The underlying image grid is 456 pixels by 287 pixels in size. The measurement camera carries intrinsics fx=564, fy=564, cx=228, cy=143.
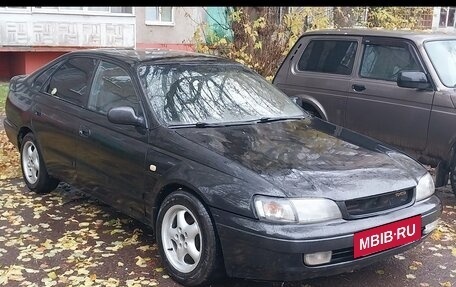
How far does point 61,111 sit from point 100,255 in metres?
1.50

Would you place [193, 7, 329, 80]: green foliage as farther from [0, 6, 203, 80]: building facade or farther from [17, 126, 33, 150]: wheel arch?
[17, 126, 33, 150]: wheel arch

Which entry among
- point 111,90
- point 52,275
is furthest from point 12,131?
point 52,275

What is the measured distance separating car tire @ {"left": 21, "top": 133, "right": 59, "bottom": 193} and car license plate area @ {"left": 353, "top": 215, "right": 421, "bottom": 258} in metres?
3.40

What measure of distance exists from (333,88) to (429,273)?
10.3 feet

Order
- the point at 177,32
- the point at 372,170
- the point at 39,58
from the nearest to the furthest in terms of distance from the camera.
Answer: the point at 372,170, the point at 39,58, the point at 177,32

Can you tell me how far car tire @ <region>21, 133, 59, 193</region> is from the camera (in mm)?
5645

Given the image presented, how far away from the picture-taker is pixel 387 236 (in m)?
3.56

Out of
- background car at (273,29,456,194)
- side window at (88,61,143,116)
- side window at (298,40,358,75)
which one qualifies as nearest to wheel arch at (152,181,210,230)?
side window at (88,61,143,116)

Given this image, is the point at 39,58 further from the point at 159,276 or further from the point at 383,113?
the point at 159,276

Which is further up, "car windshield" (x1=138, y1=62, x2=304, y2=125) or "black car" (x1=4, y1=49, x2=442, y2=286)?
"car windshield" (x1=138, y1=62, x2=304, y2=125)

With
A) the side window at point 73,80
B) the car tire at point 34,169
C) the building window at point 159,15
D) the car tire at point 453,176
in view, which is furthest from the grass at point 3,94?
the car tire at point 453,176

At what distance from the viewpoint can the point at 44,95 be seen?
551 cm

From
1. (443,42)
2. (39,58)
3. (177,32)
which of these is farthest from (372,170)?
(177,32)

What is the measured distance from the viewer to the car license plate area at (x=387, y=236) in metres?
3.44
